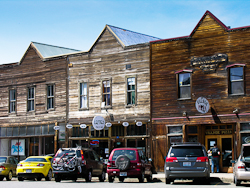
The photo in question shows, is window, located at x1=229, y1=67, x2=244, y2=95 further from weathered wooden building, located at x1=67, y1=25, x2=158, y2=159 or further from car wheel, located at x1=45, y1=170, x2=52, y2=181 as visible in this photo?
car wheel, located at x1=45, y1=170, x2=52, y2=181

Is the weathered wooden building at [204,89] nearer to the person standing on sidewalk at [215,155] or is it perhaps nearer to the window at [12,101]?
the person standing on sidewalk at [215,155]

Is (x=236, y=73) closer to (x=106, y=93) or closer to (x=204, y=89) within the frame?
(x=204, y=89)

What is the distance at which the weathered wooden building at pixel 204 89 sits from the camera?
2542cm

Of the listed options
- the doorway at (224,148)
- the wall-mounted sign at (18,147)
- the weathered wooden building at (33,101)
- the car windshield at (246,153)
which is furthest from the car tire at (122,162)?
the wall-mounted sign at (18,147)

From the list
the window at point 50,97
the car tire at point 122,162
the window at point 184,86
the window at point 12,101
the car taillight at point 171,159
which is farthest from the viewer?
the window at point 12,101

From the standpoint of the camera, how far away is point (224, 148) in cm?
2631

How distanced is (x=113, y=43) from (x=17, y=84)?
391 inches

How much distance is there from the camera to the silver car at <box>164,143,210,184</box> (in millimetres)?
17906

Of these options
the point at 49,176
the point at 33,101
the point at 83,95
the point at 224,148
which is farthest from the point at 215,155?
the point at 33,101

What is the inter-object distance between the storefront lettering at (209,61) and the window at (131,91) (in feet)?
15.0

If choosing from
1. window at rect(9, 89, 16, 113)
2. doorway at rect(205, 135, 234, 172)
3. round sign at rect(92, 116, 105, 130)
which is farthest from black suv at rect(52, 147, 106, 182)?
window at rect(9, 89, 16, 113)

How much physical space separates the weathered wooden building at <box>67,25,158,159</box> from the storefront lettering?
3.51 meters

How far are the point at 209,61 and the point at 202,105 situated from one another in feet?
8.96

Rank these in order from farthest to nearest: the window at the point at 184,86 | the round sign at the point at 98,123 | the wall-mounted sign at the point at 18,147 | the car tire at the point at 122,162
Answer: the wall-mounted sign at the point at 18,147, the round sign at the point at 98,123, the window at the point at 184,86, the car tire at the point at 122,162
